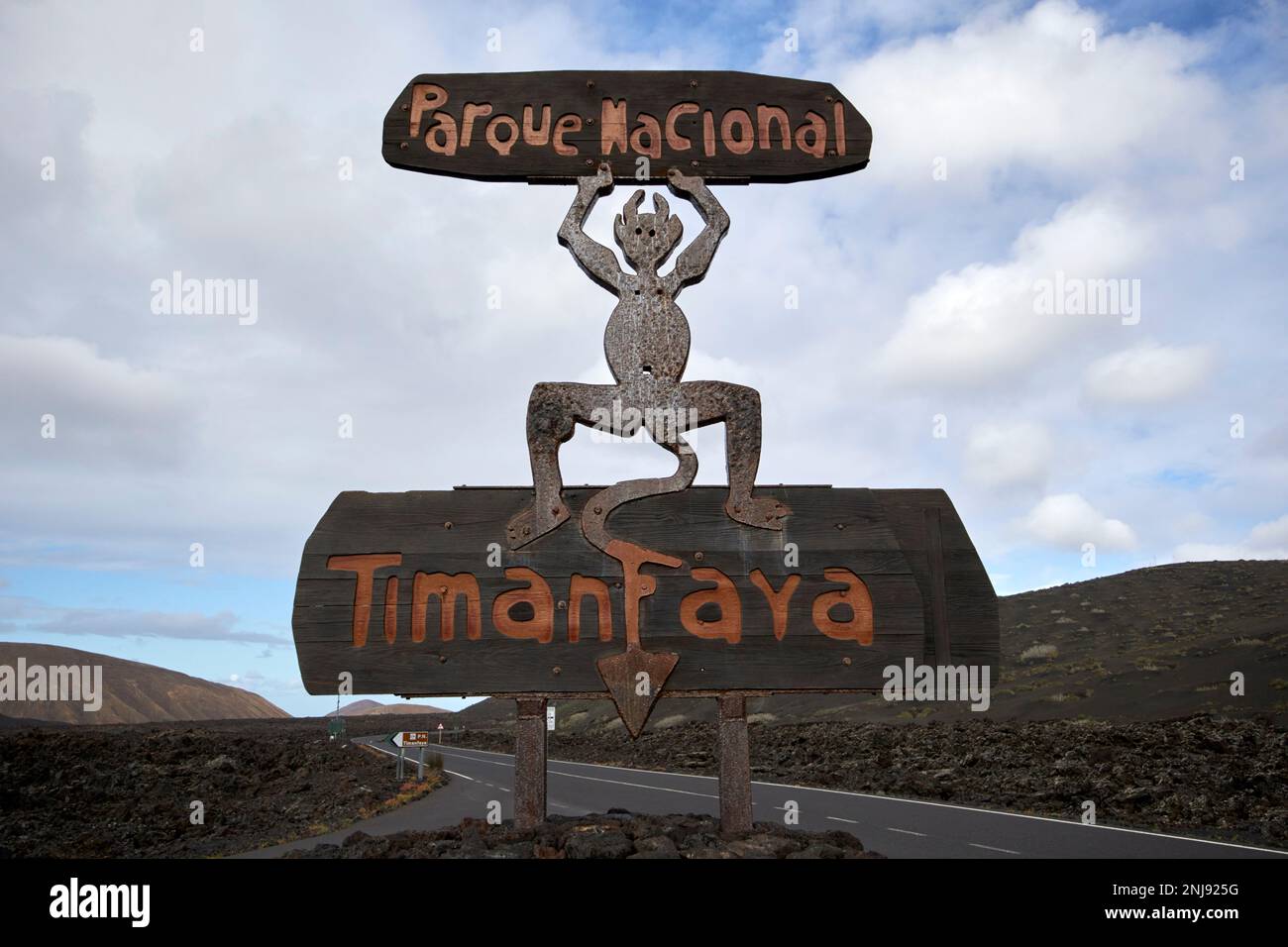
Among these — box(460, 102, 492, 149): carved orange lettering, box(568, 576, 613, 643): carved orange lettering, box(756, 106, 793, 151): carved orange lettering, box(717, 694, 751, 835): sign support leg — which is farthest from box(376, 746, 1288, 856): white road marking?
box(460, 102, 492, 149): carved orange lettering

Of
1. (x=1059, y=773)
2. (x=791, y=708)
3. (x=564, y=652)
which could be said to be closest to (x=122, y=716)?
(x=791, y=708)

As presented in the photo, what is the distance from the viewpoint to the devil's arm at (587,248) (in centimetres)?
586

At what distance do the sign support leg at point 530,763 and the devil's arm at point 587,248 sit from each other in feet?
9.44

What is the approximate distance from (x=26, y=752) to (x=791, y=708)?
29.0 metres

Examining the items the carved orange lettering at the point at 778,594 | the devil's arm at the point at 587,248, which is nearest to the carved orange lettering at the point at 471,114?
the devil's arm at the point at 587,248

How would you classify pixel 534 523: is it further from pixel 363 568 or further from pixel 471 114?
pixel 471 114

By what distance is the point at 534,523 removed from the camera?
537cm

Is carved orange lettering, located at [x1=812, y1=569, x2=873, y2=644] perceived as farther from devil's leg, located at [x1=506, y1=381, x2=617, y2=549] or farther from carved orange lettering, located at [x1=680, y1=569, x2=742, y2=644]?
devil's leg, located at [x1=506, y1=381, x2=617, y2=549]

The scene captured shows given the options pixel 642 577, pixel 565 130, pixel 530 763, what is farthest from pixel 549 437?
pixel 565 130

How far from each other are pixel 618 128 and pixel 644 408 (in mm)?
2202

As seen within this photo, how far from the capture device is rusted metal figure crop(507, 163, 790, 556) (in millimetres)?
5410

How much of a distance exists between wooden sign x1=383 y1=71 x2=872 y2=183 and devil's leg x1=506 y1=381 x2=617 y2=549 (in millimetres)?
1719

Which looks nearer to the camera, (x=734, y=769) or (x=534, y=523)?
(x=734, y=769)
